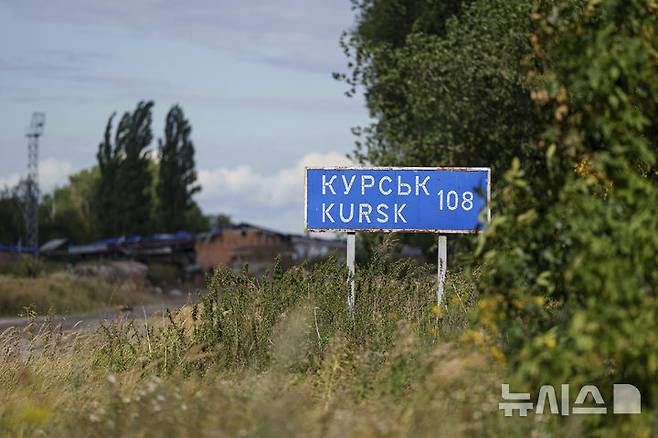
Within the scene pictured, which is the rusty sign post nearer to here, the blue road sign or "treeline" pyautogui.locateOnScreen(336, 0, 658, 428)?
the blue road sign

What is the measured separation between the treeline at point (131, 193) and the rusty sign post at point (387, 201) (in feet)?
192

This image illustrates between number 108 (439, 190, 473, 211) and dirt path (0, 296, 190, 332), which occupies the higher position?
number 108 (439, 190, 473, 211)

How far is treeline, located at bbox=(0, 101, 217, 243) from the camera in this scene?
72375 millimetres

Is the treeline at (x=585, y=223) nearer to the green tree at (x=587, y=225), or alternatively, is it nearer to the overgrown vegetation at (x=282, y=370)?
the green tree at (x=587, y=225)

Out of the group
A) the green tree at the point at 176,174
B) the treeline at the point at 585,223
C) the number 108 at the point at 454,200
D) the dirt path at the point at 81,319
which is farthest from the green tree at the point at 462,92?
the green tree at the point at 176,174

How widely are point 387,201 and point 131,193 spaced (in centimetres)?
5919

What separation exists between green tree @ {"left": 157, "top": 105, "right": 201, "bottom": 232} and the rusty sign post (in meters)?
63.1

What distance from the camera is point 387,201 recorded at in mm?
14539

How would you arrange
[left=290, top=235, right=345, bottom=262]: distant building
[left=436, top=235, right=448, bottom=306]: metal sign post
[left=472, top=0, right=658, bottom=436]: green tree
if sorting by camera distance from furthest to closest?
[left=290, top=235, right=345, bottom=262]: distant building, [left=436, top=235, right=448, bottom=306]: metal sign post, [left=472, top=0, right=658, bottom=436]: green tree

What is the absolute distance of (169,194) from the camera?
3034 inches

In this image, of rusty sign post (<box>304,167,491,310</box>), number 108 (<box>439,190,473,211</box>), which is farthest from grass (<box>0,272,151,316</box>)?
number 108 (<box>439,190,473,211</box>)

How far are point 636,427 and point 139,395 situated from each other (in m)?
3.39

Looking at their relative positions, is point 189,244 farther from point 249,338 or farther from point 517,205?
point 517,205

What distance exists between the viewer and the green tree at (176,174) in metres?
77.0
